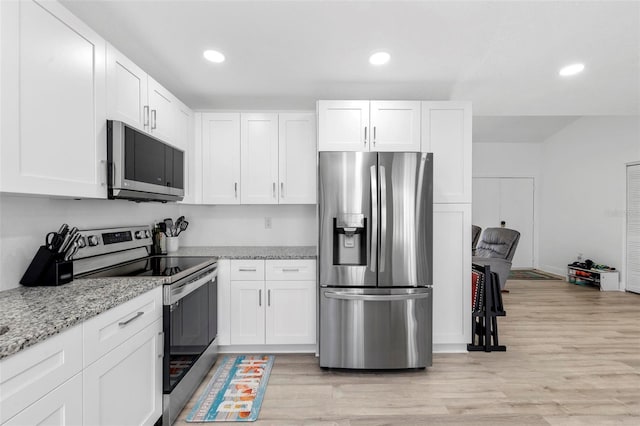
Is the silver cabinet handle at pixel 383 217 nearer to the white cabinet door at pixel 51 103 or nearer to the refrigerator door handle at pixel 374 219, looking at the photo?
the refrigerator door handle at pixel 374 219

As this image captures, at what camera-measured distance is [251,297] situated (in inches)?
113

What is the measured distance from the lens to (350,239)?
8.50 ft

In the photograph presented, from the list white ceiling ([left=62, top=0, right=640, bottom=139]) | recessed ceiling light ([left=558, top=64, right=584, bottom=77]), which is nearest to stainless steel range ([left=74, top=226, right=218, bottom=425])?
white ceiling ([left=62, top=0, right=640, bottom=139])

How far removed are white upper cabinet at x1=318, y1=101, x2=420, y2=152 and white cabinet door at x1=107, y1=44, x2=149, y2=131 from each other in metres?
1.39

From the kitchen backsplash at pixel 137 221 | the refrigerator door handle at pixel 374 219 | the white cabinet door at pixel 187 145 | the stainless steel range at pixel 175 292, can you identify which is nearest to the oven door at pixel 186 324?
the stainless steel range at pixel 175 292

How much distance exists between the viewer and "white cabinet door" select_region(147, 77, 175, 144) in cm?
233

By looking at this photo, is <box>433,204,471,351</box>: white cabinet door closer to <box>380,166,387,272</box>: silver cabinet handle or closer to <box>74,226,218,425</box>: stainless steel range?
<box>380,166,387,272</box>: silver cabinet handle

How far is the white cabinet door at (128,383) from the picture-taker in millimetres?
1318

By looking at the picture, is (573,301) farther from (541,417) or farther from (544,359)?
(541,417)

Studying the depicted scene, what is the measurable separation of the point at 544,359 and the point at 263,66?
3516mm

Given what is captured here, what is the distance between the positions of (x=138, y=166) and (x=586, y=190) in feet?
23.4

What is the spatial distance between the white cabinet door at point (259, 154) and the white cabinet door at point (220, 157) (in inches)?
2.5

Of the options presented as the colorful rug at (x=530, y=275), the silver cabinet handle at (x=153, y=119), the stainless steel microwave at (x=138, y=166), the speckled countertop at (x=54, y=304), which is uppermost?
the silver cabinet handle at (x=153, y=119)

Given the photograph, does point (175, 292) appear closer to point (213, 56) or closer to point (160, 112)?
point (160, 112)
